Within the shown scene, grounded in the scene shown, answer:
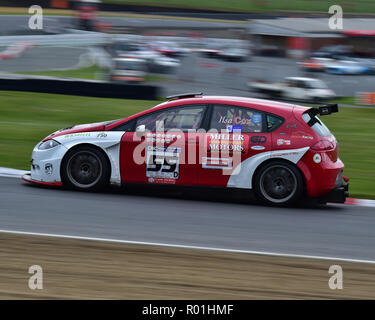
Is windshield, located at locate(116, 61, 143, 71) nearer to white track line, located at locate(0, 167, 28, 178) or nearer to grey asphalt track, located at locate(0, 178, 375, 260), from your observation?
white track line, located at locate(0, 167, 28, 178)

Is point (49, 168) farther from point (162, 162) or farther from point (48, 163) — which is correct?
point (162, 162)

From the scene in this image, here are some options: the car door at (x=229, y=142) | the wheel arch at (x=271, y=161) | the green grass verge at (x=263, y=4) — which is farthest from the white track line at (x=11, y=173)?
the green grass verge at (x=263, y=4)

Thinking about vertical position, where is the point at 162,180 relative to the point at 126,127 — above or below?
below

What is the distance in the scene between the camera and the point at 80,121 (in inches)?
633

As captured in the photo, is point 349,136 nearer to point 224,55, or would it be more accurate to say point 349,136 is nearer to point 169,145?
point 169,145


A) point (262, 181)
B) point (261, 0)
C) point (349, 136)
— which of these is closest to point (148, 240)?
point (262, 181)

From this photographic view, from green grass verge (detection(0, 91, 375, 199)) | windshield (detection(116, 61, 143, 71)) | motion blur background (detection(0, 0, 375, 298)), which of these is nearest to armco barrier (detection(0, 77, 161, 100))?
motion blur background (detection(0, 0, 375, 298))

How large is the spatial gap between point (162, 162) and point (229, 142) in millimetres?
960

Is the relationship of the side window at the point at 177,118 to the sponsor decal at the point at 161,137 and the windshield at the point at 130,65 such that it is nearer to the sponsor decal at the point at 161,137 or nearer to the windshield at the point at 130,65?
the sponsor decal at the point at 161,137

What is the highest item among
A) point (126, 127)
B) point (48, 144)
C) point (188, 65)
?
point (188, 65)

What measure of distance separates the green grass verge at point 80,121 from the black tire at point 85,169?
97.0 inches

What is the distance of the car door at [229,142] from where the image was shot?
9.02 meters

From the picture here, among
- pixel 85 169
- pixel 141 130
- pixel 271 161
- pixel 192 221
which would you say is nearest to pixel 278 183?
pixel 271 161

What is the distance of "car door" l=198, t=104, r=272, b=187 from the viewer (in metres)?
9.02
